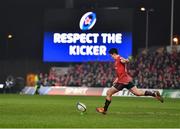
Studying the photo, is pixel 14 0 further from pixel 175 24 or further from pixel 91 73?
pixel 91 73

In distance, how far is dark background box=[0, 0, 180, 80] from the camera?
87.7 meters

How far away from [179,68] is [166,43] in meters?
35.7

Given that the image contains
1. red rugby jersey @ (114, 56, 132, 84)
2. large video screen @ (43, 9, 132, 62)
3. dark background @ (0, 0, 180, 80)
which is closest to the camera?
red rugby jersey @ (114, 56, 132, 84)

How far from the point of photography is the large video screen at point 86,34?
204ft

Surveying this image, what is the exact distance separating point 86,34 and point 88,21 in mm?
1240

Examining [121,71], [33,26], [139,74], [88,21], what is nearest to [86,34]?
[88,21]

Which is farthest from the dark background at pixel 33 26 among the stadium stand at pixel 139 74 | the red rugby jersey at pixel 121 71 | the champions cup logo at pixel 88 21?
the red rugby jersey at pixel 121 71

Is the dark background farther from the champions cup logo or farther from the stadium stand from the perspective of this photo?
the stadium stand

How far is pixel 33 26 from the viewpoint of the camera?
90.6 meters

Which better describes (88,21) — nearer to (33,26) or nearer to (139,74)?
(139,74)

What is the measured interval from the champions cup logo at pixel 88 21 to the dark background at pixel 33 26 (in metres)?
23.4

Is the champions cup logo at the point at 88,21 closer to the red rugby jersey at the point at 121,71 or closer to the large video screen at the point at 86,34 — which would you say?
the large video screen at the point at 86,34

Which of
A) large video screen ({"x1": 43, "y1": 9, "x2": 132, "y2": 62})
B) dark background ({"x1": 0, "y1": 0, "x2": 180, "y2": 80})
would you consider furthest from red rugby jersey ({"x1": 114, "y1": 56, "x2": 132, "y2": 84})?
dark background ({"x1": 0, "y1": 0, "x2": 180, "y2": 80})

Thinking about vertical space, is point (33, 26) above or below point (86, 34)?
above
